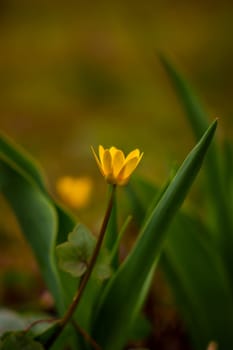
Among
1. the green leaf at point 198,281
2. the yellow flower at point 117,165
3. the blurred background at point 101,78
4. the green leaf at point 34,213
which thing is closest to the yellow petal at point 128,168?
the yellow flower at point 117,165

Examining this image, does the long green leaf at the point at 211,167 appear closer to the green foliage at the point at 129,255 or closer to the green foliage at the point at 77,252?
the green foliage at the point at 129,255

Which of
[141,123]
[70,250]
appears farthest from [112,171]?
[141,123]

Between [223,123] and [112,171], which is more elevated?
[112,171]

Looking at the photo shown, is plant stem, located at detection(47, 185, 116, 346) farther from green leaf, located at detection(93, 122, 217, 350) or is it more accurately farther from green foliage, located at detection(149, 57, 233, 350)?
green foliage, located at detection(149, 57, 233, 350)

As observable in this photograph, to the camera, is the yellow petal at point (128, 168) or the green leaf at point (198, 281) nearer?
the yellow petal at point (128, 168)

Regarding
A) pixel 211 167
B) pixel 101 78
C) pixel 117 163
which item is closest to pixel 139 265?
pixel 117 163

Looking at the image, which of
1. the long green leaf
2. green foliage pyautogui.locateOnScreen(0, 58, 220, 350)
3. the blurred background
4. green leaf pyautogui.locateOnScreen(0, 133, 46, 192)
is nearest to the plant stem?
green foliage pyautogui.locateOnScreen(0, 58, 220, 350)

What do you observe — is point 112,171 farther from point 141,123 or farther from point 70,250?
point 141,123
